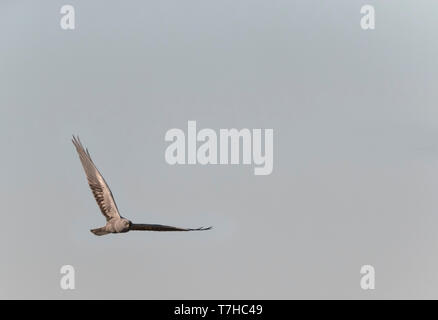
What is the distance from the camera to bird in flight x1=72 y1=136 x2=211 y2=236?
38062mm

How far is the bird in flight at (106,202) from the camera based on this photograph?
125 ft

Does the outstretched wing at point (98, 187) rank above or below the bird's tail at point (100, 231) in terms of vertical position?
above

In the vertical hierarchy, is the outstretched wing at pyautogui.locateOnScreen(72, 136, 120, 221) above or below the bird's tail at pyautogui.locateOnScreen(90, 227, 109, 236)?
above

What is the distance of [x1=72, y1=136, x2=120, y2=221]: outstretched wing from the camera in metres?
38.0

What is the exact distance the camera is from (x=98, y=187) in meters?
38.2

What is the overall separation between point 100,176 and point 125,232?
194 cm

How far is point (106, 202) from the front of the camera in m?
38.3

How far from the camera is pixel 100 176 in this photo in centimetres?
3788

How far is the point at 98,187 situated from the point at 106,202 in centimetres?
53

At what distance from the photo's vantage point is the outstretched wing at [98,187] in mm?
38031
